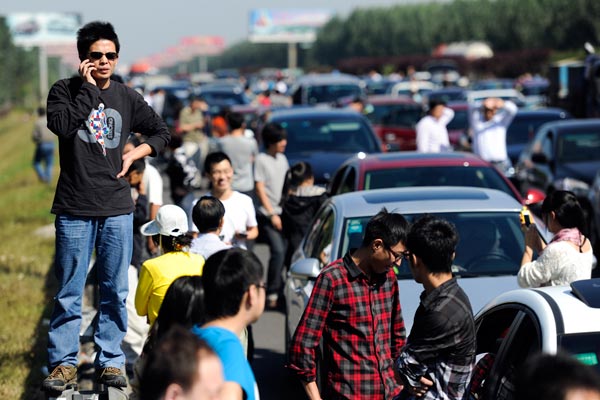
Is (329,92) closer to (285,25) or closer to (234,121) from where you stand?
(234,121)

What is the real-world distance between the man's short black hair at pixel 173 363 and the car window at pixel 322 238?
4650 millimetres

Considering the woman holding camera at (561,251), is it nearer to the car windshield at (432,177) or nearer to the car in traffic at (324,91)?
the car windshield at (432,177)

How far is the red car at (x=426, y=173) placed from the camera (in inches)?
424

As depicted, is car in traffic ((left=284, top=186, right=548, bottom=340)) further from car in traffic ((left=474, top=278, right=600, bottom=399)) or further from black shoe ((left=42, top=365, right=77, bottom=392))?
car in traffic ((left=474, top=278, right=600, bottom=399))

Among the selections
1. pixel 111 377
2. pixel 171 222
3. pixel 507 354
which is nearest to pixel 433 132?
pixel 171 222

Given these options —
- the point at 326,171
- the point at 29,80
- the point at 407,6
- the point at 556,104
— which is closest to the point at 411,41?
the point at 407,6

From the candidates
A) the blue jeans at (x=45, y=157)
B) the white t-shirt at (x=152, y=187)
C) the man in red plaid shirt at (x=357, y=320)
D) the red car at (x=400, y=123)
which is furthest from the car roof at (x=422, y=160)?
the blue jeans at (x=45, y=157)

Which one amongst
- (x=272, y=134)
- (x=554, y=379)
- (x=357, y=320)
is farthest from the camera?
(x=272, y=134)

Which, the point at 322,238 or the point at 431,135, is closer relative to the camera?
the point at 322,238

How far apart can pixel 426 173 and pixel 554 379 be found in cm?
790

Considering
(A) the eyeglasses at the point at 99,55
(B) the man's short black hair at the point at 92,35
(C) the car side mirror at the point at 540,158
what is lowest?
(C) the car side mirror at the point at 540,158

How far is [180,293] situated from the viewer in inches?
176

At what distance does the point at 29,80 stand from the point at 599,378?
9975 cm

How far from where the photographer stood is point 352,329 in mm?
5887
